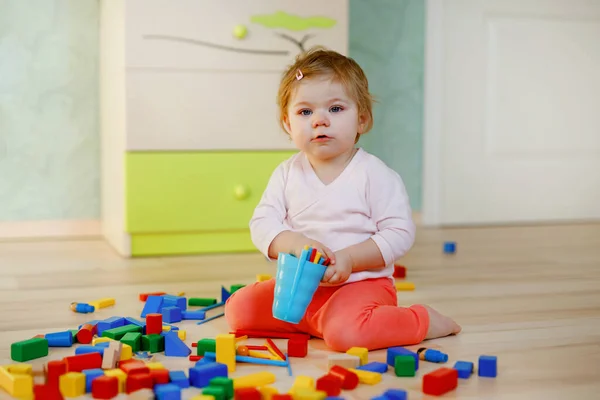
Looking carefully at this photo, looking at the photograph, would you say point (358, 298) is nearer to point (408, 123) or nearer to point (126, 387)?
point (126, 387)

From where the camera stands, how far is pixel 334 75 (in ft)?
4.42

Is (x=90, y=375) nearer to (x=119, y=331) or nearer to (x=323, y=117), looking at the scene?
(x=119, y=331)

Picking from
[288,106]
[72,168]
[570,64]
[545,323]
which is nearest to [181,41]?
[72,168]

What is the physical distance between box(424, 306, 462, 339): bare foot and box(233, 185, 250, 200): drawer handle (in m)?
0.97

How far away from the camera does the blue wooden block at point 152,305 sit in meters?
1.47

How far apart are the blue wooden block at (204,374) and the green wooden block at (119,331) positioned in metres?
0.25

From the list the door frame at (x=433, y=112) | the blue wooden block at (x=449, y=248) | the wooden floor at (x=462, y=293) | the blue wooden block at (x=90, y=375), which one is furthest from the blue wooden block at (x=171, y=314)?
the door frame at (x=433, y=112)

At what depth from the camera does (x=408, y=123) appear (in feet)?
9.29

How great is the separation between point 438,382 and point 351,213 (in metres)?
0.41

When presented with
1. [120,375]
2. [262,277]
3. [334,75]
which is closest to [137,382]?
[120,375]

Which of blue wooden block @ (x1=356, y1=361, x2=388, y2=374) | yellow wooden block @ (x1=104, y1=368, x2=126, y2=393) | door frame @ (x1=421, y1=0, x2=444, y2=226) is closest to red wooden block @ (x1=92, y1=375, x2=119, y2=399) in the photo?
yellow wooden block @ (x1=104, y1=368, x2=126, y2=393)

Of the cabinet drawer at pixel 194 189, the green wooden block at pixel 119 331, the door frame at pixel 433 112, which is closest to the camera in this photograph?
the green wooden block at pixel 119 331

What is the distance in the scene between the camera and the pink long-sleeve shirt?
53.0 inches

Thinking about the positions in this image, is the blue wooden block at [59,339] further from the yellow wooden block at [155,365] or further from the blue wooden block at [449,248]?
the blue wooden block at [449,248]
